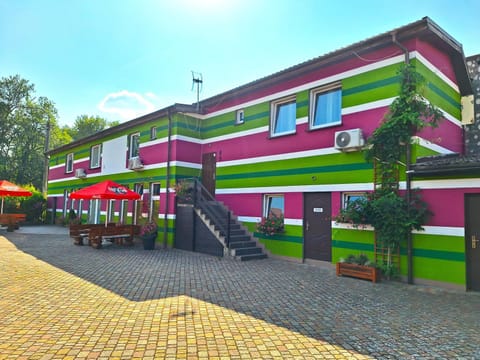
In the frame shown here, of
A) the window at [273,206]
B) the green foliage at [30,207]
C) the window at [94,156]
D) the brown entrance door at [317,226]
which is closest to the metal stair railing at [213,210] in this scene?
the window at [273,206]

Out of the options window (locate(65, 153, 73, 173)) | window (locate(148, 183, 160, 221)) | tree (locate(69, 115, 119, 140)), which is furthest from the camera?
tree (locate(69, 115, 119, 140))

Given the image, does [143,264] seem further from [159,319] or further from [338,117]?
A: [338,117]

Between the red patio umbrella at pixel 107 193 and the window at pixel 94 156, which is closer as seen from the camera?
the red patio umbrella at pixel 107 193

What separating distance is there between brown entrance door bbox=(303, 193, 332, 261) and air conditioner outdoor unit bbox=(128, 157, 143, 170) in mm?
8333

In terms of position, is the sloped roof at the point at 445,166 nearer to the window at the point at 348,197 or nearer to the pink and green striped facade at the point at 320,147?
the pink and green striped facade at the point at 320,147

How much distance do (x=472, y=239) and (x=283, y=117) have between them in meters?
6.44

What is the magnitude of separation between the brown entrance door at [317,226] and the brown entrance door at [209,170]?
462 cm

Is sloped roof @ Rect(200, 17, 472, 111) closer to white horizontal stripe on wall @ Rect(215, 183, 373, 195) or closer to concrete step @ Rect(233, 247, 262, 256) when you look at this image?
white horizontal stripe on wall @ Rect(215, 183, 373, 195)

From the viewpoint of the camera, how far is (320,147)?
32.4 ft

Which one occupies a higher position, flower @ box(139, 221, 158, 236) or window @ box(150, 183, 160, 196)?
window @ box(150, 183, 160, 196)

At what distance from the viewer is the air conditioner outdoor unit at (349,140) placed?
28.5 ft

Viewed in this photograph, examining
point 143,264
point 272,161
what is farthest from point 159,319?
point 272,161

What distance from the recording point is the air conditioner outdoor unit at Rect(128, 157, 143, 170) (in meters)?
15.3

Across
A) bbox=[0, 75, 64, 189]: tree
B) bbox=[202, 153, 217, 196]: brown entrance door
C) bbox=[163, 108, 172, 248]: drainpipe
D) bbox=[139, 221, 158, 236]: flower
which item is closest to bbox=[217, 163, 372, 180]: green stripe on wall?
bbox=[202, 153, 217, 196]: brown entrance door
